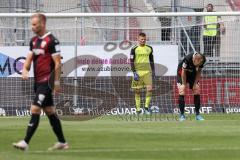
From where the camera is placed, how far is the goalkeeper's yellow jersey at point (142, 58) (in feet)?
75.7

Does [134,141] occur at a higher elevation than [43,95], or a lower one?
lower

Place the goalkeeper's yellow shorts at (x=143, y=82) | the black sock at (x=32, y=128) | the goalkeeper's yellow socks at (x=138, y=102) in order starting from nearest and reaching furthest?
1. the black sock at (x=32, y=128)
2. the goalkeeper's yellow socks at (x=138, y=102)
3. the goalkeeper's yellow shorts at (x=143, y=82)

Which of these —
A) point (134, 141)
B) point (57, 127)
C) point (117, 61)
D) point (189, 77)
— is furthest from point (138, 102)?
point (57, 127)

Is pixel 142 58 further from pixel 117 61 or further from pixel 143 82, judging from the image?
pixel 117 61

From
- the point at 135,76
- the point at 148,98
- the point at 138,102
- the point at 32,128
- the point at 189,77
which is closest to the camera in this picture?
the point at 32,128

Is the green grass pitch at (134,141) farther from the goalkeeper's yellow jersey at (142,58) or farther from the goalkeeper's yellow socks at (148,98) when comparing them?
the goalkeeper's yellow jersey at (142,58)

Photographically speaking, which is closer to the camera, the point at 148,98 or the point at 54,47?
the point at 54,47

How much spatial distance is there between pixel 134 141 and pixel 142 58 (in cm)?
971

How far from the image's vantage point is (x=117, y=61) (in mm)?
24125

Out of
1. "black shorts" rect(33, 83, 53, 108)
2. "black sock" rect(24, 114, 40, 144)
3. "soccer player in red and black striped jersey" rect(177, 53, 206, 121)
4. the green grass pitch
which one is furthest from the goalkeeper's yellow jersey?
"black sock" rect(24, 114, 40, 144)

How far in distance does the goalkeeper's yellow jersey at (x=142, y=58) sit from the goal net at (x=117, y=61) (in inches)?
20.8

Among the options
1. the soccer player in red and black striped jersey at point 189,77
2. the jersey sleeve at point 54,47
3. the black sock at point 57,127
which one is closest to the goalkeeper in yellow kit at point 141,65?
the soccer player in red and black striped jersey at point 189,77

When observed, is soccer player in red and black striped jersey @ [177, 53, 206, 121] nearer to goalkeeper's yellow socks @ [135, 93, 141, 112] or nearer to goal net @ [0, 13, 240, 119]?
goalkeeper's yellow socks @ [135, 93, 141, 112]

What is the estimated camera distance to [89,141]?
13695 mm
